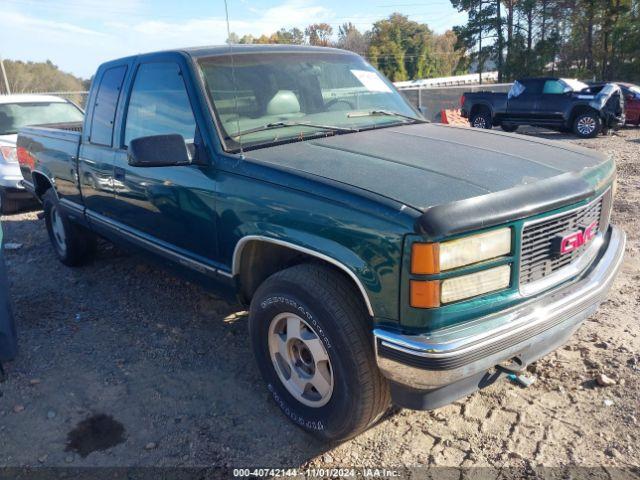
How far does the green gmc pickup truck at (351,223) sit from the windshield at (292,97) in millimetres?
13

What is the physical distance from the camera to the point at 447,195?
2.26m

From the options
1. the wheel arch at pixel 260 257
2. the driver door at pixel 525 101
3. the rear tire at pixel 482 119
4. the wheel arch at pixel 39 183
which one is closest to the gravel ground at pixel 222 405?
the wheel arch at pixel 260 257

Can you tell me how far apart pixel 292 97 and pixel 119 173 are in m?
1.41

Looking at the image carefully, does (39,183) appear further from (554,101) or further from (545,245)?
(554,101)

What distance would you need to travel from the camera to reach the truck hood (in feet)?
7.60

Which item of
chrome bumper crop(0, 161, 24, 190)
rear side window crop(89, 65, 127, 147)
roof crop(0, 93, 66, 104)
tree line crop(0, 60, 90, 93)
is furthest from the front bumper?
tree line crop(0, 60, 90, 93)

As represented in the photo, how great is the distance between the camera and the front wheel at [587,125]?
14.2 meters

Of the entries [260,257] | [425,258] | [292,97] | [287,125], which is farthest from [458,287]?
[292,97]

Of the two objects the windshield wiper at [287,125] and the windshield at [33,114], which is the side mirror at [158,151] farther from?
the windshield at [33,114]

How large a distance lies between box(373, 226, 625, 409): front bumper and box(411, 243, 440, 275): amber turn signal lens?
270mm

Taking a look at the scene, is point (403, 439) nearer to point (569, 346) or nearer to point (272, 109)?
point (569, 346)

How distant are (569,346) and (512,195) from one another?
5.76 ft

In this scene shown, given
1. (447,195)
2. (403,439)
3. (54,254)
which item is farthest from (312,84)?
(54,254)

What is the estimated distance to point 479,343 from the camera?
2.20 meters
